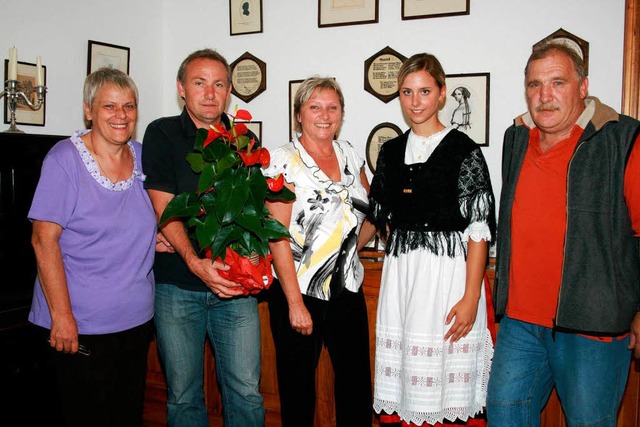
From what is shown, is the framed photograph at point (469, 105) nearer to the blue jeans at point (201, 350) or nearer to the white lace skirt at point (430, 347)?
the white lace skirt at point (430, 347)

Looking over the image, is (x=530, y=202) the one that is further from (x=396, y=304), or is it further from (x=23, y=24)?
Answer: (x=23, y=24)

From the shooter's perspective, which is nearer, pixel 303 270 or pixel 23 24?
pixel 303 270

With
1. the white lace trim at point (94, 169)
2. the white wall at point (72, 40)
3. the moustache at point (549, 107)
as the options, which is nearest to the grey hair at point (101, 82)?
the white lace trim at point (94, 169)

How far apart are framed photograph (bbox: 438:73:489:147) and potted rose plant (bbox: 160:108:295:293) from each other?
4.17 feet

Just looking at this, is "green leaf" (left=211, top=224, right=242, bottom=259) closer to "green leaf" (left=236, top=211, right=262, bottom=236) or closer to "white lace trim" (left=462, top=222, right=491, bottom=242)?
"green leaf" (left=236, top=211, right=262, bottom=236)

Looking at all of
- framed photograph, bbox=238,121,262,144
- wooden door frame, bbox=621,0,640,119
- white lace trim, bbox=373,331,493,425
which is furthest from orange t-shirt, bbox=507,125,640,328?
framed photograph, bbox=238,121,262,144

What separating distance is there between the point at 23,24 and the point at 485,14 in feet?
6.73

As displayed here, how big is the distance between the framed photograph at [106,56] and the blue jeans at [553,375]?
2258 mm

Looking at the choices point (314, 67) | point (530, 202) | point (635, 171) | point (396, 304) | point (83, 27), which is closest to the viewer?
point (635, 171)

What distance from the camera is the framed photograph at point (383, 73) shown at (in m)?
2.92

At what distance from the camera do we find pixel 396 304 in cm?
205

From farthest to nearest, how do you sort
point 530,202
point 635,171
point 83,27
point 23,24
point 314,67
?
point 314,67 → point 83,27 → point 23,24 → point 530,202 → point 635,171

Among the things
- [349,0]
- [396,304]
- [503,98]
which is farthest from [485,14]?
[396,304]

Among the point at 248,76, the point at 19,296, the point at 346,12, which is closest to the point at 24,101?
the point at 19,296
